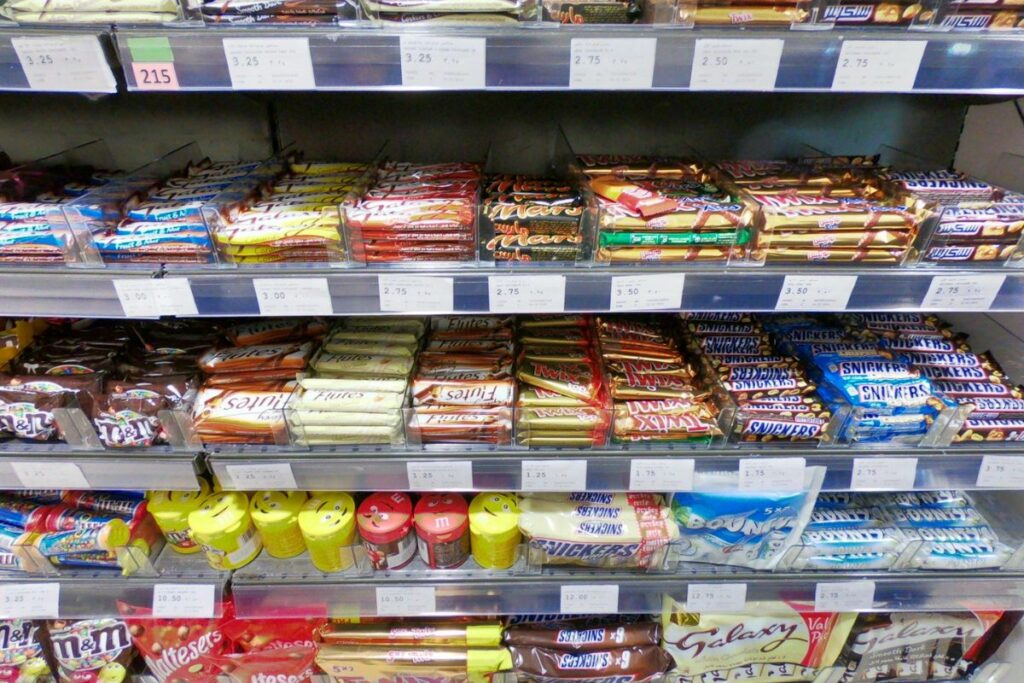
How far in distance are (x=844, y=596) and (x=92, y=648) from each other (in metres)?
1.57

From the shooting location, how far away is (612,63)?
754 millimetres

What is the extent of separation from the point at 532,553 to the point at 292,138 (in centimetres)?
104

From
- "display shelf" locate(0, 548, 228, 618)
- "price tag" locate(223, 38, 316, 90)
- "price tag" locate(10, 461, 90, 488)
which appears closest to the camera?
"price tag" locate(223, 38, 316, 90)

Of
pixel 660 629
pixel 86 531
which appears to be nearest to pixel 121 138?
pixel 86 531

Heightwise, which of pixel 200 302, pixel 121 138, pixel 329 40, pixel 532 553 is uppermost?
pixel 329 40

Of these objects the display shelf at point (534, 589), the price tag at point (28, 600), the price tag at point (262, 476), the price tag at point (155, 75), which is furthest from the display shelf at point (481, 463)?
the price tag at point (155, 75)

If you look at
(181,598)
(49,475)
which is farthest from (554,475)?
(49,475)

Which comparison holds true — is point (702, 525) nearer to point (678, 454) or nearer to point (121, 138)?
point (678, 454)

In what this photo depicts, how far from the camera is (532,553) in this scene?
44.4 inches

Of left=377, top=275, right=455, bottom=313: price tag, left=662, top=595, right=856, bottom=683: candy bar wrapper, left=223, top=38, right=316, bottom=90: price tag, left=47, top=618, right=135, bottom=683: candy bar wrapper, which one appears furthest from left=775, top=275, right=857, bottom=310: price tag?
left=47, top=618, right=135, bottom=683: candy bar wrapper

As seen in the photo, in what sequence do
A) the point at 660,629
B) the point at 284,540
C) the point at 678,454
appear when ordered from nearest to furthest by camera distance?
the point at 678,454 < the point at 284,540 < the point at 660,629

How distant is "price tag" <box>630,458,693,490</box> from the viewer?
1.04 m

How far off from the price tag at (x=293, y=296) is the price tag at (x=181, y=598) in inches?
24.2

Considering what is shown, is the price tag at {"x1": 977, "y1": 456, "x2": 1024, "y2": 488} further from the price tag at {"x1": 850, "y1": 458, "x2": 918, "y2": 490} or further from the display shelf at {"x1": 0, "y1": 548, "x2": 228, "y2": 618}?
the display shelf at {"x1": 0, "y1": 548, "x2": 228, "y2": 618}
